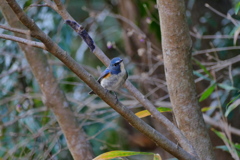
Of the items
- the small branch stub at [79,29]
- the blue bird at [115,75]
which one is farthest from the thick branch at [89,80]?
the blue bird at [115,75]

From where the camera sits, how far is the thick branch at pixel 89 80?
1422 millimetres

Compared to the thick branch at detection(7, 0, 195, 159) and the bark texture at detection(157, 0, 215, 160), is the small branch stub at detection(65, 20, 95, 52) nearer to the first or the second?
the thick branch at detection(7, 0, 195, 159)

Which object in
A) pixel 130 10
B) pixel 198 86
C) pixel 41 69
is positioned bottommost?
pixel 198 86

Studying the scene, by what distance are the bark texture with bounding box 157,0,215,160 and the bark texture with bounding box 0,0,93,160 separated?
0.88m

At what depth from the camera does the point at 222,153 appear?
4.11 meters

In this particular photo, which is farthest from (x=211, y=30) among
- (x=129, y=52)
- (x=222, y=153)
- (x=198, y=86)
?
(x=222, y=153)

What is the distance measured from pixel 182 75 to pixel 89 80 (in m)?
0.68

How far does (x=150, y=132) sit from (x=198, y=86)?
2.75m

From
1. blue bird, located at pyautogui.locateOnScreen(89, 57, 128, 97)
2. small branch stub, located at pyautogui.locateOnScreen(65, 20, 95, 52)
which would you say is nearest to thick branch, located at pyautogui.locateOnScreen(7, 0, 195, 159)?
small branch stub, located at pyautogui.locateOnScreen(65, 20, 95, 52)

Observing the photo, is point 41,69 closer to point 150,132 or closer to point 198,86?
point 150,132

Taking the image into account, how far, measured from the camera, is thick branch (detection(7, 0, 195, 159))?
1422mm

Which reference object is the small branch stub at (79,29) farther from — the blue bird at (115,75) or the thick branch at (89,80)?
the blue bird at (115,75)

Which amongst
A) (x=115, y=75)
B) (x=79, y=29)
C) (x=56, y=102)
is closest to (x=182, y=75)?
(x=115, y=75)

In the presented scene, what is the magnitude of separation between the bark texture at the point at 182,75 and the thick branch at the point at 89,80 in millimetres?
268
